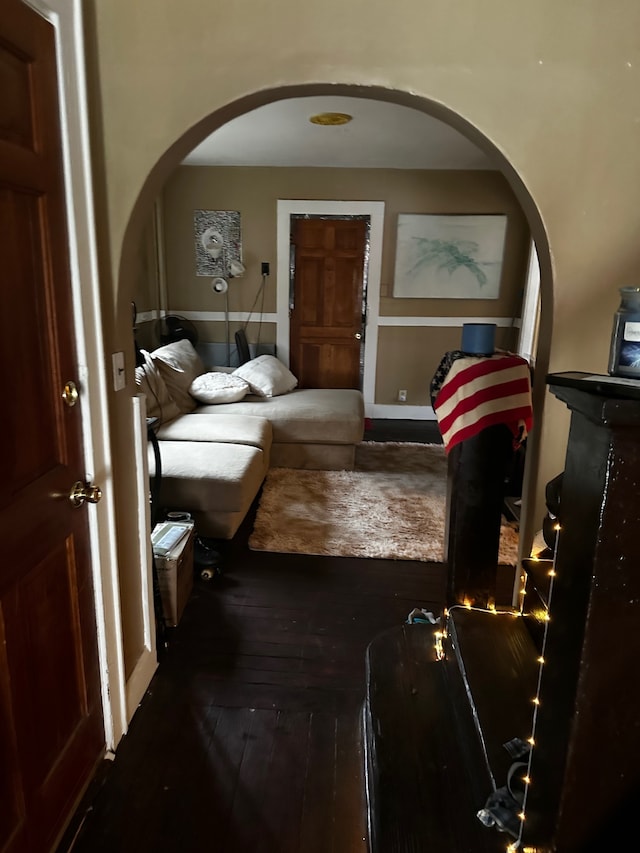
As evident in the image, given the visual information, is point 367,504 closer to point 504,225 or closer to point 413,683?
point 413,683

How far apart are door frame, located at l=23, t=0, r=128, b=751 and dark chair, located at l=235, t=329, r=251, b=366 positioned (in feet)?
13.2

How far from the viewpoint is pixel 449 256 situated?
219 inches

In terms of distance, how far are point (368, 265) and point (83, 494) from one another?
15.0ft

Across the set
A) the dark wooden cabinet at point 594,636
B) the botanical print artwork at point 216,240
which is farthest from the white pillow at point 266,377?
the dark wooden cabinet at point 594,636

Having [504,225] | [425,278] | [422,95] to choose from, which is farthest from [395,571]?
[504,225]

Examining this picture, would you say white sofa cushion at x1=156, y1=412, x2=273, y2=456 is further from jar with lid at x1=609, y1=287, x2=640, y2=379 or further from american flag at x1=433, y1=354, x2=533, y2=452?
jar with lid at x1=609, y1=287, x2=640, y2=379

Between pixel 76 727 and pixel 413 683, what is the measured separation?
0.99 m

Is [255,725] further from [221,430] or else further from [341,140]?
[341,140]

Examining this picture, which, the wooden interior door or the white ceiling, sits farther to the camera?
the white ceiling

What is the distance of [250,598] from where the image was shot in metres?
2.62

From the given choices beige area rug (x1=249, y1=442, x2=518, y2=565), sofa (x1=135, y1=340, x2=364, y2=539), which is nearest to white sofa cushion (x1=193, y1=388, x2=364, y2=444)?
sofa (x1=135, y1=340, x2=364, y2=539)

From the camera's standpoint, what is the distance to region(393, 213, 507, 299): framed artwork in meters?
5.48

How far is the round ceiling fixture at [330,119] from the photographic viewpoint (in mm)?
3838

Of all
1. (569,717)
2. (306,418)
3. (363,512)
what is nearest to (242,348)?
(306,418)
